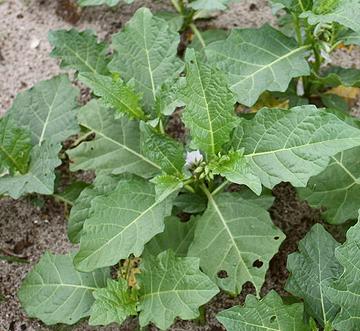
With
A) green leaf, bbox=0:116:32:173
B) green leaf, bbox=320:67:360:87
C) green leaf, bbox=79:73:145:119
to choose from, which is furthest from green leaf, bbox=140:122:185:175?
green leaf, bbox=320:67:360:87

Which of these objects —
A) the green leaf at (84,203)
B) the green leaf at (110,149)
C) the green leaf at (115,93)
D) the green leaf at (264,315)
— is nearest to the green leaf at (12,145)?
the green leaf at (110,149)

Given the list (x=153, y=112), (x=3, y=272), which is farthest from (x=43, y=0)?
(x=3, y=272)

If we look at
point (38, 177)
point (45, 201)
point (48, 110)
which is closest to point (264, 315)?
point (38, 177)

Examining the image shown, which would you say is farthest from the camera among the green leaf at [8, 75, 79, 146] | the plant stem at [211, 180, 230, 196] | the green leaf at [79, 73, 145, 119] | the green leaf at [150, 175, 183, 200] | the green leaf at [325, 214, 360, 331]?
the green leaf at [8, 75, 79, 146]

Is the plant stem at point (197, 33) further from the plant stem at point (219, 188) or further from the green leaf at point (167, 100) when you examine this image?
the plant stem at point (219, 188)

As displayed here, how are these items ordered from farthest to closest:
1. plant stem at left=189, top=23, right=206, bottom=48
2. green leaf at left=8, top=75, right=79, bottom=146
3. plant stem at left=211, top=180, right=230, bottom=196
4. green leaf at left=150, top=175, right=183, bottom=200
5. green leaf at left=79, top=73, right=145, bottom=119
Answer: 1. plant stem at left=189, top=23, right=206, bottom=48
2. green leaf at left=8, top=75, right=79, bottom=146
3. plant stem at left=211, top=180, right=230, bottom=196
4. green leaf at left=79, top=73, right=145, bottom=119
5. green leaf at left=150, top=175, right=183, bottom=200

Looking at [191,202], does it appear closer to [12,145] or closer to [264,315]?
[264,315]

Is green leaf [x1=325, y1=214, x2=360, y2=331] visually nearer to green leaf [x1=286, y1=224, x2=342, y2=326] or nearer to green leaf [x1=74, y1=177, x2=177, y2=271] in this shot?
green leaf [x1=286, y1=224, x2=342, y2=326]
